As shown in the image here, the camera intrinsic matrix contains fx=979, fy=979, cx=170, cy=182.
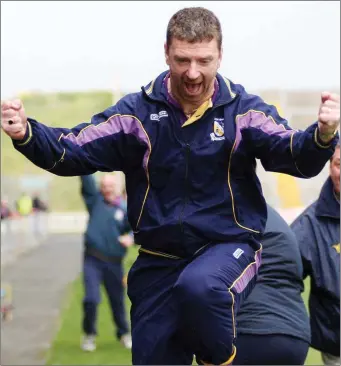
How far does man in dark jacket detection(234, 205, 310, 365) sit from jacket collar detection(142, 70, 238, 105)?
3.59 feet

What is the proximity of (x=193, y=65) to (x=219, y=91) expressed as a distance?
29 cm

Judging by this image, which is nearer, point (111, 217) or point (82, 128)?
point (82, 128)

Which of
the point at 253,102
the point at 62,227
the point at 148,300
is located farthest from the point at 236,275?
Answer: the point at 62,227

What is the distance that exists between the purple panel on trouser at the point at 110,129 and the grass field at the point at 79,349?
613 cm

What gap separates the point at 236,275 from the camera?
465 cm

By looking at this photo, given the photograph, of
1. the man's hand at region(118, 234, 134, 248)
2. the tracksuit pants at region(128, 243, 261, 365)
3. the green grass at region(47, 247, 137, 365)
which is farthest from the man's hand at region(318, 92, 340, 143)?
the man's hand at region(118, 234, 134, 248)

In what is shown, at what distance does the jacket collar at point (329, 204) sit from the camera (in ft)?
23.1

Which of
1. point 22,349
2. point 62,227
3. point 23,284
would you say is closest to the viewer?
point 22,349

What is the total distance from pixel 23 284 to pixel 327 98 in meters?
16.2

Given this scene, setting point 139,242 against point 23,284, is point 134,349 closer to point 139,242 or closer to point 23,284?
point 139,242

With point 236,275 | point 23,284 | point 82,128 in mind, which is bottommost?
point 23,284

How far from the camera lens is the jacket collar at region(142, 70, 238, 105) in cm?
481

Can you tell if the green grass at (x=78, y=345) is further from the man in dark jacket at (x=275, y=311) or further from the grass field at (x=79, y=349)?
the man in dark jacket at (x=275, y=311)

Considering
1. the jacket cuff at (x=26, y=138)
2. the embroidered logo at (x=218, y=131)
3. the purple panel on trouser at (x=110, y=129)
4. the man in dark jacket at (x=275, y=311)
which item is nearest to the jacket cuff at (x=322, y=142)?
the embroidered logo at (x=218, y=131)
